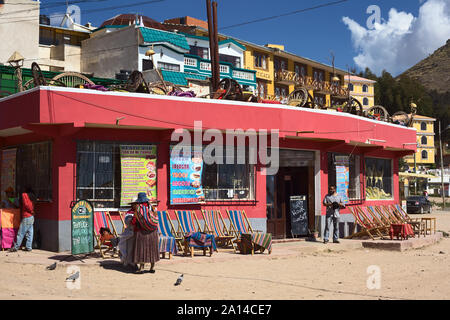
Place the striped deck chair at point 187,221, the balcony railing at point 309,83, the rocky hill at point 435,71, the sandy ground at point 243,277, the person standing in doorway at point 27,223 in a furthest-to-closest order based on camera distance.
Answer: the rocky hill at point 435,71 → the balcony railing at point 309,83 → the striped deck chair at point 187,221 → the person standing in doorway at point 27,223 → the sandy ground at point 243,277

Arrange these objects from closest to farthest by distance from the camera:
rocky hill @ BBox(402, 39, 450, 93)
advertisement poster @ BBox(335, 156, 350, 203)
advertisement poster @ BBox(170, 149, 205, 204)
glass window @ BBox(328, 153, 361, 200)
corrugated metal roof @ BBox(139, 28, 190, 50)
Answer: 1. advertisement poster @ BBox(170, 149, 205, 204)
2. advertisement poster @ BBox(335, 156, 350, 203)
3. glass window @ BBox(328, 153, 361, 200)
4. corrugated metal roof @ BBox(139, 28, 190, 50)
5. rocky hill @ BBox(402, 39, 450, 93)

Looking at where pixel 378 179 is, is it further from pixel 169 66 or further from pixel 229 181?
pixel 169 66

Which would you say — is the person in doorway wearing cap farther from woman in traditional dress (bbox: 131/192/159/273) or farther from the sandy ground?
woman in traditional dress (bbox: 131/192/159/273)

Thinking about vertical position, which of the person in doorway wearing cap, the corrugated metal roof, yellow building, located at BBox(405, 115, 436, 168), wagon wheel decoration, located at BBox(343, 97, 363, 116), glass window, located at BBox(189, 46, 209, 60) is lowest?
the person in doorway wearing cap

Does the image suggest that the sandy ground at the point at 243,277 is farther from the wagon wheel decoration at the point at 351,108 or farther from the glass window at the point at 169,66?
the glass window at the point at 169,66

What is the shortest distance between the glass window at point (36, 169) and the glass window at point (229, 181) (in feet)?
12.8

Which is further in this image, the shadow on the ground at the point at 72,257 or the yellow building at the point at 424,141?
the yellow building at the point at 424,141

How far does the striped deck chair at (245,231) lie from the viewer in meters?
12.8

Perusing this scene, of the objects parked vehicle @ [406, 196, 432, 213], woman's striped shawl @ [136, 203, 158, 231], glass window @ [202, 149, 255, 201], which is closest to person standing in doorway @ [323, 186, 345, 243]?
glass window @ [202, 149, 255, 201]

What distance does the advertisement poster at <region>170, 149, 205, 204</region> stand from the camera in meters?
14.0

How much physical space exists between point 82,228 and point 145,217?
74.8 inches

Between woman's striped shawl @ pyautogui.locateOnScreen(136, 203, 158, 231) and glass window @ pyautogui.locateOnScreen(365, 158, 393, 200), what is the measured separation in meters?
11.2

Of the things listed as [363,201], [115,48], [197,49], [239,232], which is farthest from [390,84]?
[239,232]

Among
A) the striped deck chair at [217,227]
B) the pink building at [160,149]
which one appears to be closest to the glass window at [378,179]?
the pink building at [160,149]
